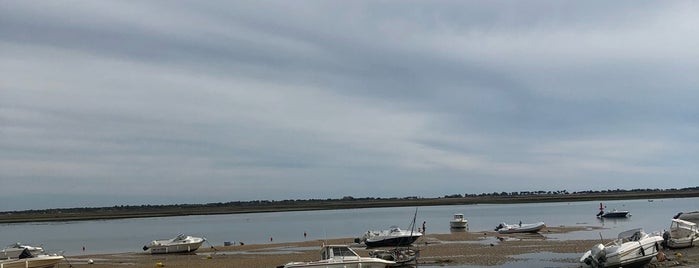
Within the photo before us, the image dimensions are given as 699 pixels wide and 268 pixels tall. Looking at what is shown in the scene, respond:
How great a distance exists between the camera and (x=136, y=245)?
62.8 meters

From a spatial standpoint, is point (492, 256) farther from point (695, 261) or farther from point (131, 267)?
point (131, 267)

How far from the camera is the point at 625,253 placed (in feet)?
95.1

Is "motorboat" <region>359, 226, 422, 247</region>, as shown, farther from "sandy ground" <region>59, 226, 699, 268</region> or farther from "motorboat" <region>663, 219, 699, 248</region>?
"motorboat" <region>663, 219, 699, 248</region>

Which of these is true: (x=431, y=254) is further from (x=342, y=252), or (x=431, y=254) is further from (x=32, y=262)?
(x=32, y=262)

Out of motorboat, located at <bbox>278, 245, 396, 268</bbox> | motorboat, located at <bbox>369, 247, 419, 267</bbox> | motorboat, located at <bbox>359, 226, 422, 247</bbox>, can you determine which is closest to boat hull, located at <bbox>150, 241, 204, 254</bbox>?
motorboat, located at <bbox>359, 226, 422, 247</bbox>

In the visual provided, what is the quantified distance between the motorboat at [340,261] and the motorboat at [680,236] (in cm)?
1923

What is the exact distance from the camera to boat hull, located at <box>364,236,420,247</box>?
48.4 meters

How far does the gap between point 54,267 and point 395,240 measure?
2367cm

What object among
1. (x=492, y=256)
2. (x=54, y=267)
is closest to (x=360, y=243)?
(x=492, y=256)

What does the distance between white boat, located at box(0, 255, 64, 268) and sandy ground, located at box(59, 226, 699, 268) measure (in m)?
3.70

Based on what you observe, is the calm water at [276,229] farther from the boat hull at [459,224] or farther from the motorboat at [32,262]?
the motorboat at [32,262]

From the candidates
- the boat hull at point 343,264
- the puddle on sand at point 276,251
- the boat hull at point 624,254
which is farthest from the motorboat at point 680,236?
the puddle on sand at point 276,251

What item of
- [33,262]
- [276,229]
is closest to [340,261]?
[33,262]

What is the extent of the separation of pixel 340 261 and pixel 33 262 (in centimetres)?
1893
